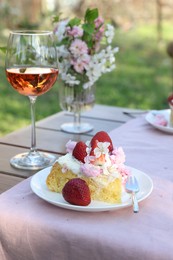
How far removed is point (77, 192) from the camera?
2.61ft

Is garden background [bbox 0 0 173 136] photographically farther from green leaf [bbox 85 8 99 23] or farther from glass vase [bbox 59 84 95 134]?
green leaf [bbox 85 8 99 23]

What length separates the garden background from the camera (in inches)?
173

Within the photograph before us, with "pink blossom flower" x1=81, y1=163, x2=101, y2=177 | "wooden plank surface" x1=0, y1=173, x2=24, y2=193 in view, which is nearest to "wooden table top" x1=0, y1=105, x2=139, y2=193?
"wooden plank surface" x1=0, y1=173, x2=24, y2=193

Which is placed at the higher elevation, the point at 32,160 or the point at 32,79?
the point at 32,79

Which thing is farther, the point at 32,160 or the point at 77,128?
the point at 77,128

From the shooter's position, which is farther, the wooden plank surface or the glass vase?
the glass vase

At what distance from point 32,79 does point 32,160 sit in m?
0.19

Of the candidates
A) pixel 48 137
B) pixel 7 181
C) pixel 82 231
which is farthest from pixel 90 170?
pixel 48 137

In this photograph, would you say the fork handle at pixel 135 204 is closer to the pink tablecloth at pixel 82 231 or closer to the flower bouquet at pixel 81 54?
the pink tablecloth at pixel 82 231

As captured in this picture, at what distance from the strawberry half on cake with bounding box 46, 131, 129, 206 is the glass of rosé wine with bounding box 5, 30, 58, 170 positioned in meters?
0.28

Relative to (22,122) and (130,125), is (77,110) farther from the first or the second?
(22,122)

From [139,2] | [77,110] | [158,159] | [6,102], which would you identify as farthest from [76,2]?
[158,159]

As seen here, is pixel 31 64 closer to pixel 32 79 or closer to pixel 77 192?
pixel 32 79

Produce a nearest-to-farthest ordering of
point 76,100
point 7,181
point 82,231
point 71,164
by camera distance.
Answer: point 82,231, point 71,164, point 7,181, point 76,100
